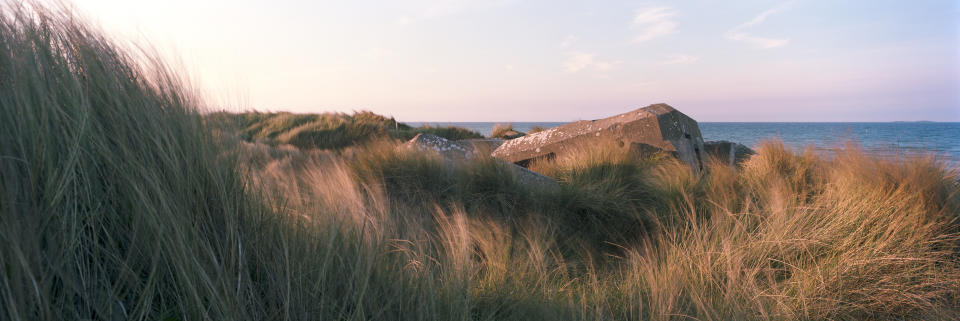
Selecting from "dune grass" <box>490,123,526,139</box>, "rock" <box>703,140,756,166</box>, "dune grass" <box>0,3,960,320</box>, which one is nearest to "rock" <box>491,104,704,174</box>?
"rock" <box>703,140,756,166</box>

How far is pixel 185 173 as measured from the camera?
1.37 meters

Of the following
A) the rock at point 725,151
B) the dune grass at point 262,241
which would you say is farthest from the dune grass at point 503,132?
the dune grass at point 262,241

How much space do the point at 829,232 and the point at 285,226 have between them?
9.70 feet

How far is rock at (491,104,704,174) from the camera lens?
5.31 metres

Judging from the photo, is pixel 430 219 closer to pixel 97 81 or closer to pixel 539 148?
pixel 97 81

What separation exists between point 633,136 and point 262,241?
15.8 feet

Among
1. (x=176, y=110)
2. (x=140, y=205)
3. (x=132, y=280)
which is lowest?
(x=132, y=280)

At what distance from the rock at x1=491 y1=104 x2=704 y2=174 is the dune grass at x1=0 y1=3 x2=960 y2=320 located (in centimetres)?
215

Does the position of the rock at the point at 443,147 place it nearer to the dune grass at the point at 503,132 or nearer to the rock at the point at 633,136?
the rock at the point at 633,136

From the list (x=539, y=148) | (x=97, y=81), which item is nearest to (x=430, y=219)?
(x=97, y=81)

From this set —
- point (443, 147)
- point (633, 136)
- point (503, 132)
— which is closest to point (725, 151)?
point (633, 136)

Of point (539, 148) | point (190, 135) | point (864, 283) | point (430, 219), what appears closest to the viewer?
point (190, 135)

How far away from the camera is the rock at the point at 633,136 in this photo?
5.31m

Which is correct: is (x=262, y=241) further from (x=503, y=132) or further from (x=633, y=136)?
(x=503, y=132)
